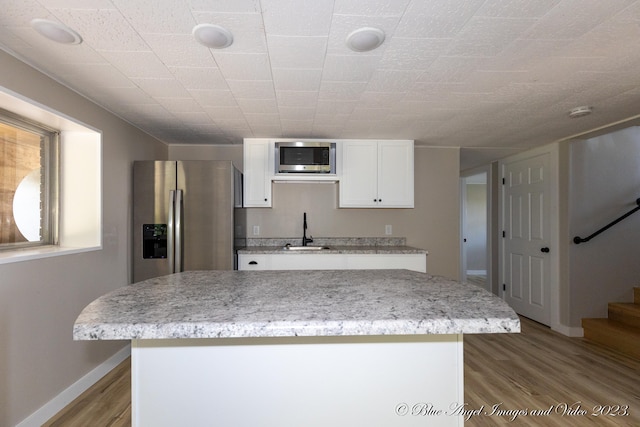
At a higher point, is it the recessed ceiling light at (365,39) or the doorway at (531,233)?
the recessed ceiling light at (365,39)

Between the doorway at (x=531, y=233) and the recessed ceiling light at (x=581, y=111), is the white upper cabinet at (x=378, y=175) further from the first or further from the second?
the doorway at (x=531, y=233)

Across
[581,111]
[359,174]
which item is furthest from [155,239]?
[581,111]

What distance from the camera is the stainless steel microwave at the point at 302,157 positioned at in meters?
3.37

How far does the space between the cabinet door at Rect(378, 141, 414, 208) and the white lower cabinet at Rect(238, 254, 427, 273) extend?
0.65 meters

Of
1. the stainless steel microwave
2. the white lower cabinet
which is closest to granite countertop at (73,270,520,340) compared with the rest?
the white lower cabinet

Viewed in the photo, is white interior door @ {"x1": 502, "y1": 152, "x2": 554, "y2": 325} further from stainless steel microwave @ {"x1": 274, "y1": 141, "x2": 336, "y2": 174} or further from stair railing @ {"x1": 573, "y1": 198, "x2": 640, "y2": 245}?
stainless steel microwave @ {"x1": 274, "y1": 141, "x2": 336, "y2": 174}

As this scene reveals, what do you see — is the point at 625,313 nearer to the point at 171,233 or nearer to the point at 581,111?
the point at 581,111

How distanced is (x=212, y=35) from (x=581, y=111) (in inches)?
112

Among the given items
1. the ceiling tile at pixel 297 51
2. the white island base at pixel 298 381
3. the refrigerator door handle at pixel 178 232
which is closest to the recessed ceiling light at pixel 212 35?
the ceiling tile at pixel 297 51

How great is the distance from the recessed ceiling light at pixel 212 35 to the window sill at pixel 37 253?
154cm

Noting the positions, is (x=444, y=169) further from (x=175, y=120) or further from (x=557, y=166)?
(x=175, y=120)

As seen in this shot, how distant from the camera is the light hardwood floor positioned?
1989 mm

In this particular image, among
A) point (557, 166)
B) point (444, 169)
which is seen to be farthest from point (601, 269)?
point (444, 169)

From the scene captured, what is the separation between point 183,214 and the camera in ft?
9.66
